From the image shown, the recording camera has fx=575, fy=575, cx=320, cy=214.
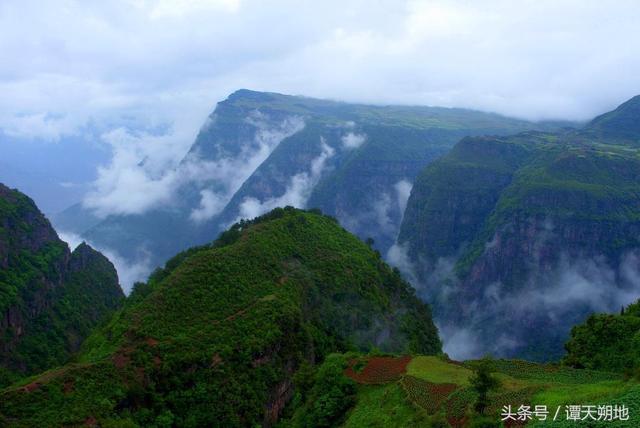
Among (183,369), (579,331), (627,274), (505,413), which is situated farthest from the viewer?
(627,274)

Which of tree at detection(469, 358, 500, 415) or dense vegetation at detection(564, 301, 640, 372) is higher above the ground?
tree at detection(469, 358, 500, 415)

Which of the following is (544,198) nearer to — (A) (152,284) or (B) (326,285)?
(B) (326,285)

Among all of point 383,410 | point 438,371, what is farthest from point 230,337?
point 438,371

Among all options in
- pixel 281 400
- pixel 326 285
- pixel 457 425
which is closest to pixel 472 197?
pixel 326 285

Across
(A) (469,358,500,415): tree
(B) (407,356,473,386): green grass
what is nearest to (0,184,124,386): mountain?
(B) (407,356,473,386): green grass

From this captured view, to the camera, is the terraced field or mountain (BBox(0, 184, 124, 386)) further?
mountain (BBox(0, 184, 124, 386))

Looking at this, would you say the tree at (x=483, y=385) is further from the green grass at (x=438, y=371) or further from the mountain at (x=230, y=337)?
the mountain at (x=230, y=337)

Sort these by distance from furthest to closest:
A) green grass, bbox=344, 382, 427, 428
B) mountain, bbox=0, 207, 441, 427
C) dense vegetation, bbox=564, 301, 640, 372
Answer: dense vegetation, bbox=564, 301, 640, 372 → mountain, bbox=0, 207, 441, 427 → green grass, bbox=344, 382, 427, 428

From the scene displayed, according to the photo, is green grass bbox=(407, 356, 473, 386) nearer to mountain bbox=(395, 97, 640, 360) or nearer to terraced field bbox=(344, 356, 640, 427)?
terraced field bbox=(344, 356, 640, 427)
